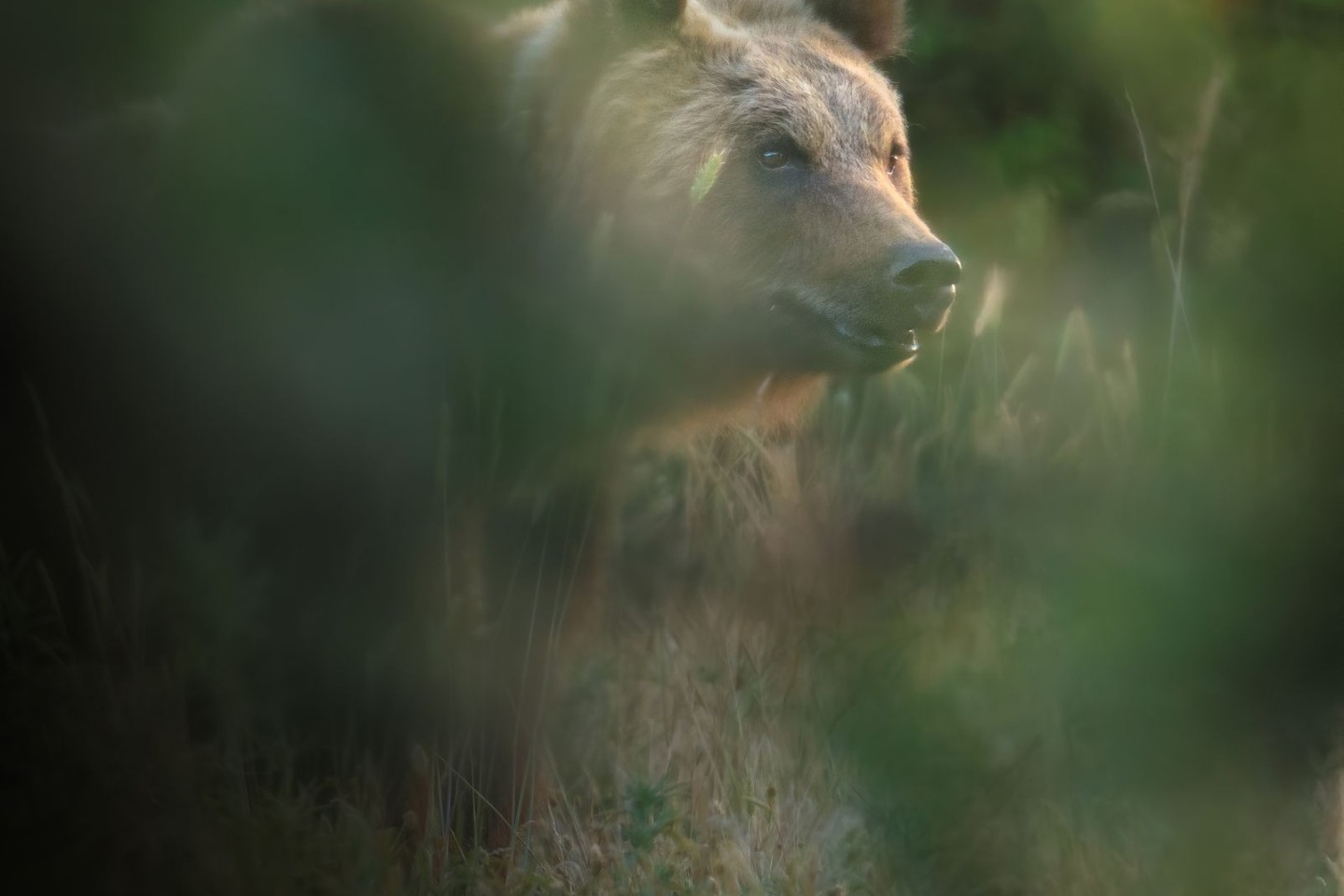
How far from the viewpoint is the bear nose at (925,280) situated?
3.54m

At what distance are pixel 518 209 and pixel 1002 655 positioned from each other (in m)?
1.75

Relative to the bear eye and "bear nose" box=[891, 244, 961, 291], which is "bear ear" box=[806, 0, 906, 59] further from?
"bear nose" box=[891, 244, 961, 291]

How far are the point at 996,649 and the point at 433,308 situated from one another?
→ 1551 mm

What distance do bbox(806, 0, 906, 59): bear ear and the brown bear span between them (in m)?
0.67

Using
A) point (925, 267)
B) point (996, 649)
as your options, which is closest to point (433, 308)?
point (925, 267)

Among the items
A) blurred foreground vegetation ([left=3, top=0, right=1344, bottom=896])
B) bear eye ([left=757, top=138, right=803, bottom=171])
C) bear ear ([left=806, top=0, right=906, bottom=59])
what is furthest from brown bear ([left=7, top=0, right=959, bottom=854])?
bear ear ([left=806, top=0, right=906, bottom=59])

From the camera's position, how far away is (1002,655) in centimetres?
256

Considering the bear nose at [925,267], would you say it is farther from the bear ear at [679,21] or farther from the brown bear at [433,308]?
the bear ear at [679,21]

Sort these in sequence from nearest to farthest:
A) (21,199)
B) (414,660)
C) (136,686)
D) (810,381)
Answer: (136,686)
(414,660)
(21,199)
(810,381)

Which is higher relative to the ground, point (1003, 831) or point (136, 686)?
point (136, 686)

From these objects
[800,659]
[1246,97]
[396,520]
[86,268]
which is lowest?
[800,659]

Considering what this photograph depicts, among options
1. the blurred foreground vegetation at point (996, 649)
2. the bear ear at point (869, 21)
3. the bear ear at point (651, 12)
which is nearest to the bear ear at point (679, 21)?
the bear ear at point (651, 12)

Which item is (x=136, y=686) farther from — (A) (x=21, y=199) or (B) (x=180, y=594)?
(A) (x=21, y=199)

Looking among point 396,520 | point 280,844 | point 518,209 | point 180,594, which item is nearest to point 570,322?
point 518,209
